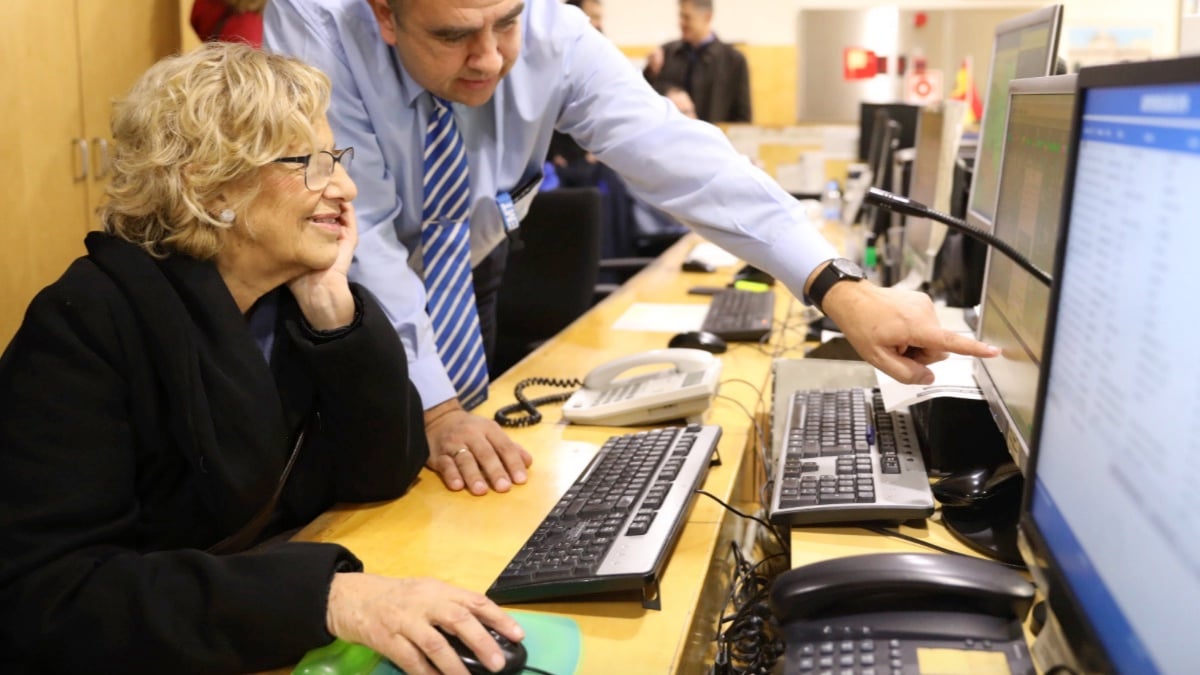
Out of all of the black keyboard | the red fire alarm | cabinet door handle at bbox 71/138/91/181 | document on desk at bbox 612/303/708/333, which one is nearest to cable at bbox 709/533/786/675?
the black keyboard

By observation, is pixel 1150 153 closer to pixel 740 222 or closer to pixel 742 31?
pixel 740 222

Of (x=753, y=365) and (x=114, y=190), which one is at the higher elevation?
(x=114, y=190)

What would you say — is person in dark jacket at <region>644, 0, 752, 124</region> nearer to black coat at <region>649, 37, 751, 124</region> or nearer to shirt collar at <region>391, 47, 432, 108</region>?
black coat at <region>649, 37, 751, 124</region>

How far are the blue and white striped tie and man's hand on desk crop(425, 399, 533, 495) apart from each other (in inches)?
10.6

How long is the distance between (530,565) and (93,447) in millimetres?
436

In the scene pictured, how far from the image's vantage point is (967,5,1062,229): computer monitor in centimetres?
148

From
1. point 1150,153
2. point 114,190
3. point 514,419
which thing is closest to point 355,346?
point 114,190

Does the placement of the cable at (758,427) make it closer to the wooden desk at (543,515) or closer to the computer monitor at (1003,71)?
the wooden desk at (543,515)

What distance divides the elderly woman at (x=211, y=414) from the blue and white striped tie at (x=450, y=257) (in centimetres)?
31

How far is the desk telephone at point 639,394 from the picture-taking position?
167 centimetres

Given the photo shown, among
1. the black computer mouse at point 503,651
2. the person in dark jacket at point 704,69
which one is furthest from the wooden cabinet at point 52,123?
the person in dark jacket at point 704,69

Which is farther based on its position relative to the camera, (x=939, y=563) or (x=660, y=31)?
(x=660, y=31)

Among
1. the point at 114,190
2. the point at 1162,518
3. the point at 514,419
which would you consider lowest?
the point at 514,419

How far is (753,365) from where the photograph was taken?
2100mm
